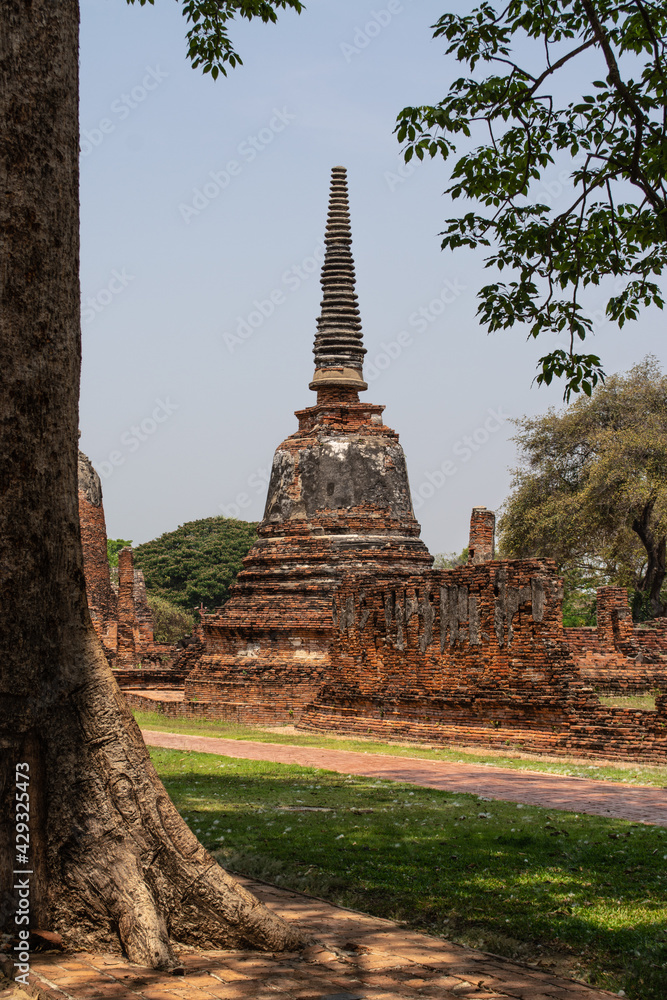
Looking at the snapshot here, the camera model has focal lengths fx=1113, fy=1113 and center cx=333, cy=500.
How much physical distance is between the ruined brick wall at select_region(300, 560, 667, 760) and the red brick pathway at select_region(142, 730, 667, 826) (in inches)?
59.1

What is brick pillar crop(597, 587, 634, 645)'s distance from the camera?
966 inches

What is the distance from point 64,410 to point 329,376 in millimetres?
21607

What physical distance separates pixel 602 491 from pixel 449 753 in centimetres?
2327

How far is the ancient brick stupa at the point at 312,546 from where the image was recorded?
21484 mm

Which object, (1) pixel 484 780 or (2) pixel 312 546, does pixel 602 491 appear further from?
(1) pixel 484 780

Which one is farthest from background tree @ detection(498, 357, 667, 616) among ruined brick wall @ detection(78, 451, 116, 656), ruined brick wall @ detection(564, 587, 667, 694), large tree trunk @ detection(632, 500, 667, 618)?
ruined brick wall @ detection(78, 451, 116, 656)

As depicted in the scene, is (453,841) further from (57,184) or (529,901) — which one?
(57,184)

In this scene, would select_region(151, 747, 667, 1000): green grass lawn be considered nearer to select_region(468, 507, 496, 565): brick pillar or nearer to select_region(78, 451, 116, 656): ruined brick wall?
select_region(468, 507, 496, 565): brick pillar

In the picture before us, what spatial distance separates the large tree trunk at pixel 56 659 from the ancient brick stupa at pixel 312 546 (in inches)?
616

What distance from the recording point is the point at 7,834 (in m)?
4.66

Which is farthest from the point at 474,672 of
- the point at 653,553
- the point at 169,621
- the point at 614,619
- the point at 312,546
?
the point at 169,621

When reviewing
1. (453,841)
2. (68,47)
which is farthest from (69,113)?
(453,841)

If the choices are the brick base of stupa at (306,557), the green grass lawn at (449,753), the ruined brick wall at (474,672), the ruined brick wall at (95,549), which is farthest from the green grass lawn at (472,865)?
the ruined brick wall at (95,549)

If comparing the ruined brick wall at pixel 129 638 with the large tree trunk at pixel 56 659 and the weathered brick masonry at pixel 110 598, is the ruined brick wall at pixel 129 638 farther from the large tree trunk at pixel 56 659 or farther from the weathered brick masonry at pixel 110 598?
the large tree trunk at pixel 56 659
